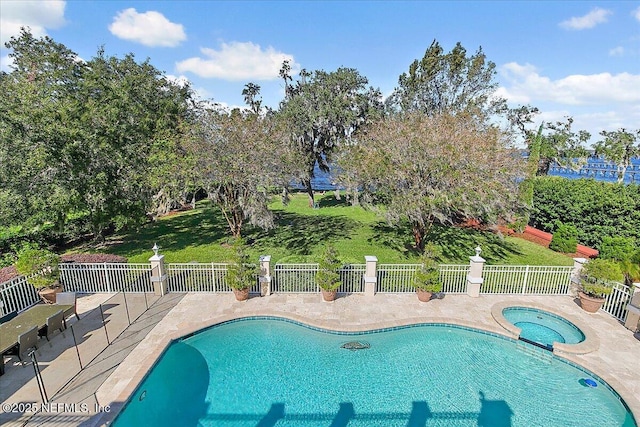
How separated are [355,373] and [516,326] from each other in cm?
540

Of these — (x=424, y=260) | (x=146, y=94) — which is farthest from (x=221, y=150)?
(x=424, y=260)

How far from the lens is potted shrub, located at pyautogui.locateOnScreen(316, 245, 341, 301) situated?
10375 millimetres

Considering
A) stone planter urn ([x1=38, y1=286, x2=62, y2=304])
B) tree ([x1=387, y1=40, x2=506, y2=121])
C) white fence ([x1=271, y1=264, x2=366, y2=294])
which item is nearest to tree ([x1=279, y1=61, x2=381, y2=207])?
tree ([x1=387, y1=40, x2=506, y2=121])

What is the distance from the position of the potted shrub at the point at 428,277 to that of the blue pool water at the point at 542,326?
2308 mm

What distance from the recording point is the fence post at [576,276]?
1096 cm

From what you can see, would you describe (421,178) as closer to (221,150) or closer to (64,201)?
(221,150)

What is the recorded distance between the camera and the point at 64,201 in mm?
12344

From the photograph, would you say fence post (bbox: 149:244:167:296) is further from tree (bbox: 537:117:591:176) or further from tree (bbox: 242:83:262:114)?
tree (bbox: 537:117:591:176)

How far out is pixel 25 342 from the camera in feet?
23.6

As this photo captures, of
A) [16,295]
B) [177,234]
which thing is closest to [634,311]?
[16,295]

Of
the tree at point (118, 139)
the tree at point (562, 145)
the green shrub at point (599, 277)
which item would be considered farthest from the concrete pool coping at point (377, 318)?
the tree at point (562, 145)

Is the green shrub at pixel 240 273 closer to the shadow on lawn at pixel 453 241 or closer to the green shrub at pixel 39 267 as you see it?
the green shrub at pixel 39 267

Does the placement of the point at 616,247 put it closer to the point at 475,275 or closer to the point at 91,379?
the point at 475,275

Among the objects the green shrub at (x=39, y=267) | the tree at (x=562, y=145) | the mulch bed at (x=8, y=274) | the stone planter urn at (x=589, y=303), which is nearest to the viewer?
the green shrub at (x=39, y=267)
